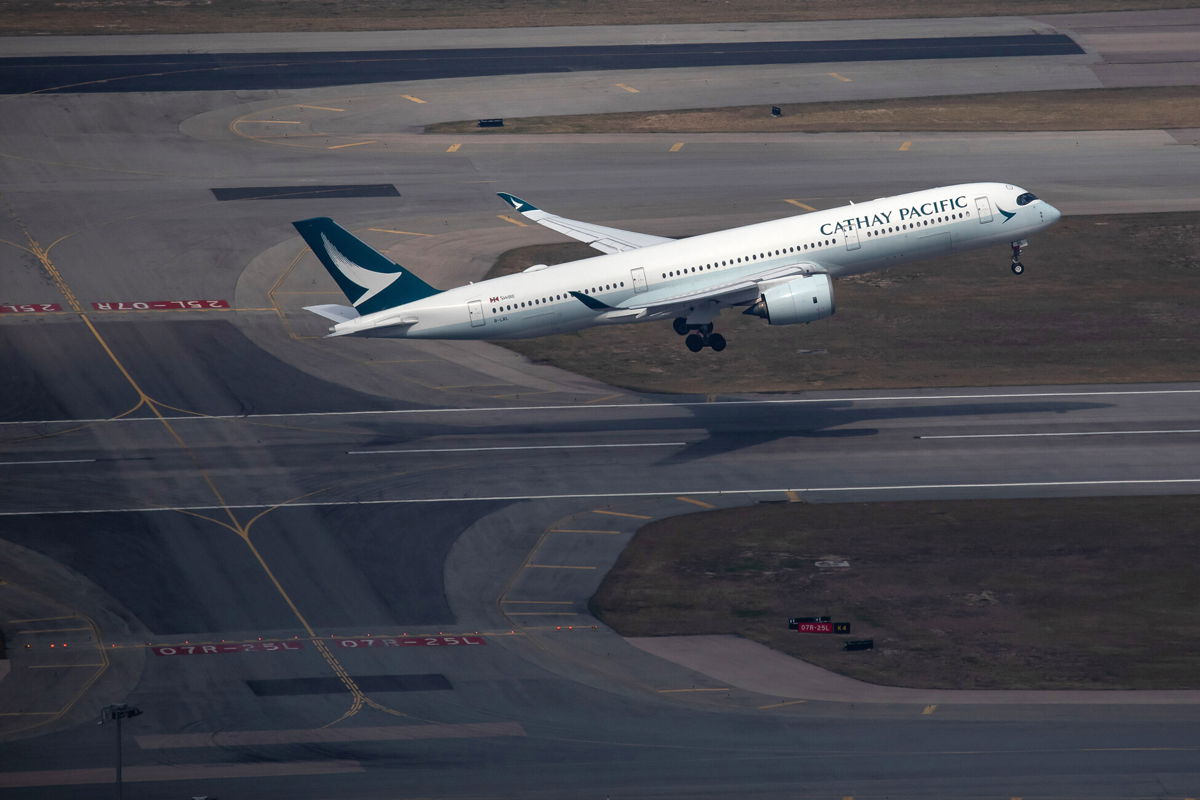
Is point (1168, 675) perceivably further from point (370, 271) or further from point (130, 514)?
point (130, 514)

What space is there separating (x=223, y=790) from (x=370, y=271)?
31.4 m

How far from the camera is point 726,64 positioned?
13912 cm

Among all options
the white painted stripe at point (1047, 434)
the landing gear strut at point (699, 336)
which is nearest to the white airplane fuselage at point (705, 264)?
the landing gear strut at point (699, 336)

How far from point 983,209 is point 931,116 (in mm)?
44934

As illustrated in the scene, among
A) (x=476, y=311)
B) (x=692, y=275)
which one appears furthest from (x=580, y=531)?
(x=692, y=275)

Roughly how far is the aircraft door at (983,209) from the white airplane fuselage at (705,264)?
0.05 m

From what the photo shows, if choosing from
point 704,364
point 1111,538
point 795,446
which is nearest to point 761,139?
point 704,364

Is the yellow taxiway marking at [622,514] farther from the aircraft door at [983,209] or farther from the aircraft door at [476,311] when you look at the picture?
the aircraft door at [983,209]

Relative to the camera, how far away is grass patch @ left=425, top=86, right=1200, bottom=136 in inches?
4946

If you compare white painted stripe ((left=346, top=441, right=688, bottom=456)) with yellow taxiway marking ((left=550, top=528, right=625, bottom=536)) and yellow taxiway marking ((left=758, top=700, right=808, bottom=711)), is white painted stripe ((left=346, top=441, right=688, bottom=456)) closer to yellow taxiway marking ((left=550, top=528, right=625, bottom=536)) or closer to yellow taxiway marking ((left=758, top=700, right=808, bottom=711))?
yellow taxiway marking ((left=550, top=528, right=625, bottom=536))

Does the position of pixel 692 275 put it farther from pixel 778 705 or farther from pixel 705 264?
pixel 778 705

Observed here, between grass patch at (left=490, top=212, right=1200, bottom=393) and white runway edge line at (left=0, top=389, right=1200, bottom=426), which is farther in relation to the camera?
grass patch at (left=490, top=212, right=1200, bottom=393)

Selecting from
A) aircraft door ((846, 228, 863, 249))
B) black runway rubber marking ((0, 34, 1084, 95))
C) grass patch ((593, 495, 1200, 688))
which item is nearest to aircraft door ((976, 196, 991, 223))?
aircraft door ((846, 228, 863, 249))

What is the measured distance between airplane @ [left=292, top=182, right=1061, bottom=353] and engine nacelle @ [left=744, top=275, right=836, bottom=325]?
0.16 ft
